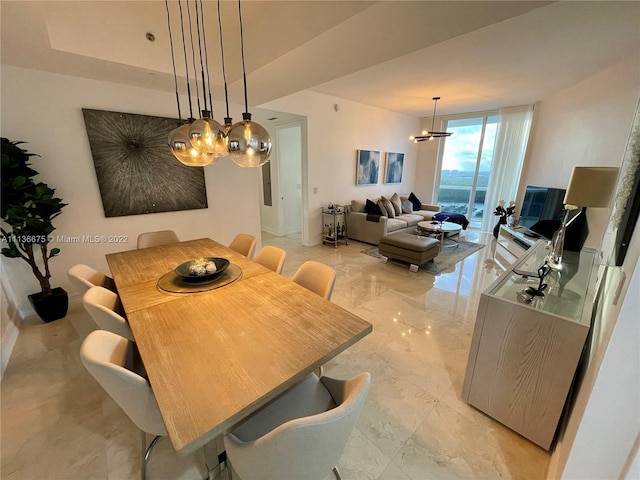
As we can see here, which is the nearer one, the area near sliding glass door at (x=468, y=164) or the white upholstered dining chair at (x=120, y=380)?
the white upholstered dining chair at (x=120, y=380)

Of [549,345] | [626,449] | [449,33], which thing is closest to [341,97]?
[449,33]

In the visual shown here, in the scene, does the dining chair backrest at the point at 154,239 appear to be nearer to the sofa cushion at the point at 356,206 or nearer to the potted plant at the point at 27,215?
the potted plant at the point at 27,215

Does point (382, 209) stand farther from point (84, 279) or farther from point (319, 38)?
point (84, 279)

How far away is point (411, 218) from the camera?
557cm

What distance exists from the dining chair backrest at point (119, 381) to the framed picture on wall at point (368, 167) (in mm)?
5151

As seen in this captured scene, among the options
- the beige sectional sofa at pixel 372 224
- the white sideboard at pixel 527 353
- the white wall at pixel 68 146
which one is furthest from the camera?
the beige sectional sofa at pixel 372 224

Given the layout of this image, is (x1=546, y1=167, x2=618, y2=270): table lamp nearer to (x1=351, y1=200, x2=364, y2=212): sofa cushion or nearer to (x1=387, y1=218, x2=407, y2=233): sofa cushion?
(x1=387, y1=218, x2=407, y2=233): sofa cushion

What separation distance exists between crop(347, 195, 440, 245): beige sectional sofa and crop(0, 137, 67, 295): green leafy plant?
4324mm

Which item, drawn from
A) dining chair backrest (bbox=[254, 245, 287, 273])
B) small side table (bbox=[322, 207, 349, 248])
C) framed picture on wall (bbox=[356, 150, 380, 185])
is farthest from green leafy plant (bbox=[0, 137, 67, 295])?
framed picture on wall (bbox=[356, 150, 380, 185])

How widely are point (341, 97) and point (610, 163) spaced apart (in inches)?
157

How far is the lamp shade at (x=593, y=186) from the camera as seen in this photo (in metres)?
1.72

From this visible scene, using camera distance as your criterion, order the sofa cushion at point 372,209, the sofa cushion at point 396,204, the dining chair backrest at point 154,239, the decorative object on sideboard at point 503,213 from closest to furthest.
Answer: the dining chair backrest at point 154,239
the decorative object on sideboard at point 503,213
the sofa cushion at point 372,209
the sofa cushion at point 396,204

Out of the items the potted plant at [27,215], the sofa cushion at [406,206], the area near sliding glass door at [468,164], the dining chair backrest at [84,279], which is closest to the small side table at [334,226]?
the sofa cushion at [406,206]

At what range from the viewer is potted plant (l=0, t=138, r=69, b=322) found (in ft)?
7.22
